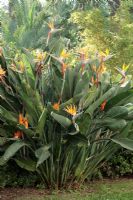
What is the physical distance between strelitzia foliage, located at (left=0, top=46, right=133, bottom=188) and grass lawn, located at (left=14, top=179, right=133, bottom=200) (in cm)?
24

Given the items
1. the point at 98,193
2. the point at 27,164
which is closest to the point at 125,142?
the point at 98,193

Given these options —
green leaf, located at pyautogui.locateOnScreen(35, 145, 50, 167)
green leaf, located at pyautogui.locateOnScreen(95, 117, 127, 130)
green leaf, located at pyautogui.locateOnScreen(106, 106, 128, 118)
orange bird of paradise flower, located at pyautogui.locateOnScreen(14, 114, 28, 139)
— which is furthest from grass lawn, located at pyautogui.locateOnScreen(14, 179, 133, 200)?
green leaf, located at pyautogui.locateOnScreen(106, 106, 128, 118)

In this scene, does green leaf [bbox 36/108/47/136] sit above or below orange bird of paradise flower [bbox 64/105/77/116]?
below

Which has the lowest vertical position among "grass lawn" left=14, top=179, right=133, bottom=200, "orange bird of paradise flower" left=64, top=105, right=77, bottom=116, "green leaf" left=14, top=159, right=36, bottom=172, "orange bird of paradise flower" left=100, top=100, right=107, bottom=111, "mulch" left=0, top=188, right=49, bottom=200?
"grass lawn" left=14, top=179, right=133, bottom=200

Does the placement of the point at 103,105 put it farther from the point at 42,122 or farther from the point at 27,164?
the point at 27,164

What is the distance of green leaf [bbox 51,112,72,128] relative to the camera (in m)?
Answer: 5.29

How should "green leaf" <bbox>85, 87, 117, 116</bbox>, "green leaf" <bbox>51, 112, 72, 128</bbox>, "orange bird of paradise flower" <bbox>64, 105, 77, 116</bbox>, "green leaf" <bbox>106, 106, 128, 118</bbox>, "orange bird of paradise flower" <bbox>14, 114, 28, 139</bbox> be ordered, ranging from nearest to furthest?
"orange bird of paradise flower" <bbox>64, 105, 77, 116</bbox>, "green leaf" <bbox>51, 112, 72, 128</bbox>, "orange bird of paradise flower" <bbox>14, 114, 28, 139</bbox>, "green leaf" <bbox>85, 87, 117, 116</bbox>, "green leaf" <bbox>106, 106, 128, 118</bbox>

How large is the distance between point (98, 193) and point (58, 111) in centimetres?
140

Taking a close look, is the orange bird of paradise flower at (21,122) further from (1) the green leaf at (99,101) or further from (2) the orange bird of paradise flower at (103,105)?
(2) the orange bird of paradise flower at (103,105)

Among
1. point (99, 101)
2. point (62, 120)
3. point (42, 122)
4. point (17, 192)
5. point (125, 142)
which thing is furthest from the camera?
point (17, 192)

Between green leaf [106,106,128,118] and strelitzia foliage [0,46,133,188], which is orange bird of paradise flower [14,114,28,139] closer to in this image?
strelitzia foliage [0,46,133,188]

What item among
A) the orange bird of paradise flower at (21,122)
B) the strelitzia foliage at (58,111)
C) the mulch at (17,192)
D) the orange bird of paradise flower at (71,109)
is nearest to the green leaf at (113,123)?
the strelitzia foliage at (58,111)

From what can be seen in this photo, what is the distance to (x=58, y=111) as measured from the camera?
5535 millimetres

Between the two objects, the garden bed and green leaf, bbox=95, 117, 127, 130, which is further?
the garden bed
